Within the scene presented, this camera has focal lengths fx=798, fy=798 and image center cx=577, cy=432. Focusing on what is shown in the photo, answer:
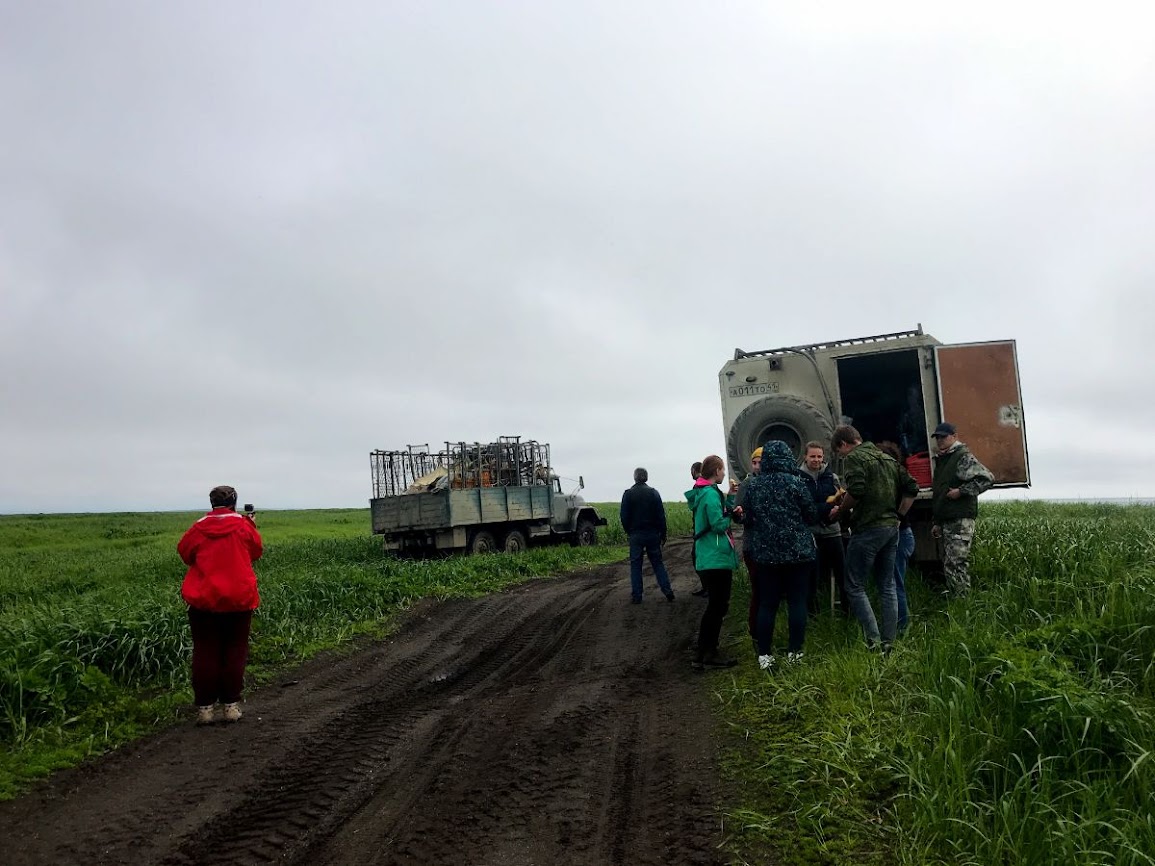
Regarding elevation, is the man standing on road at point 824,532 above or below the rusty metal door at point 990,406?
below

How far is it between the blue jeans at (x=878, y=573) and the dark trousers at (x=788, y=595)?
42 centimetres

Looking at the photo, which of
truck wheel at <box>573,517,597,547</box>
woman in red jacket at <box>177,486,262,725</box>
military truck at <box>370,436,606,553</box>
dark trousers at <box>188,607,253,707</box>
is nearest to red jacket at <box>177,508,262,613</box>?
woman in red jacket at <box>177,486,262,725</box>

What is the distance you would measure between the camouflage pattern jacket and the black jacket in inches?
162

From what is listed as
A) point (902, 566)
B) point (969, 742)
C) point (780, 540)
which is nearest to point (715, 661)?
point (780, 540)

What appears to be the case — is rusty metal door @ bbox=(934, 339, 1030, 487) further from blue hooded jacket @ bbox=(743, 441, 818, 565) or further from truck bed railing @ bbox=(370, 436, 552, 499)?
truck bed railing @ bbox=(370, 436, 552, 499)

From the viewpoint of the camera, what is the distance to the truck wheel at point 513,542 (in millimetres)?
19125

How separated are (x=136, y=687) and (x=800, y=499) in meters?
5.93

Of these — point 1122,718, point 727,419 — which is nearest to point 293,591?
point 727,419

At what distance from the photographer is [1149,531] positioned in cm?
893

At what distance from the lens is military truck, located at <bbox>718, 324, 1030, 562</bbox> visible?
8555 millimetres

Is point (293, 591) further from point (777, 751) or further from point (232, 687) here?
point (777, 751)

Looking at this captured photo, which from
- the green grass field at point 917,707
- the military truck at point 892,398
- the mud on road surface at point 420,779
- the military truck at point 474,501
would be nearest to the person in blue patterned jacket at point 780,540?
the green grass field at point 917,707

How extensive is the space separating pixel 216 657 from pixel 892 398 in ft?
28.5

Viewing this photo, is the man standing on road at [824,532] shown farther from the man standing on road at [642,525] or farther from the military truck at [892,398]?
the man standing on road at [642,525]
